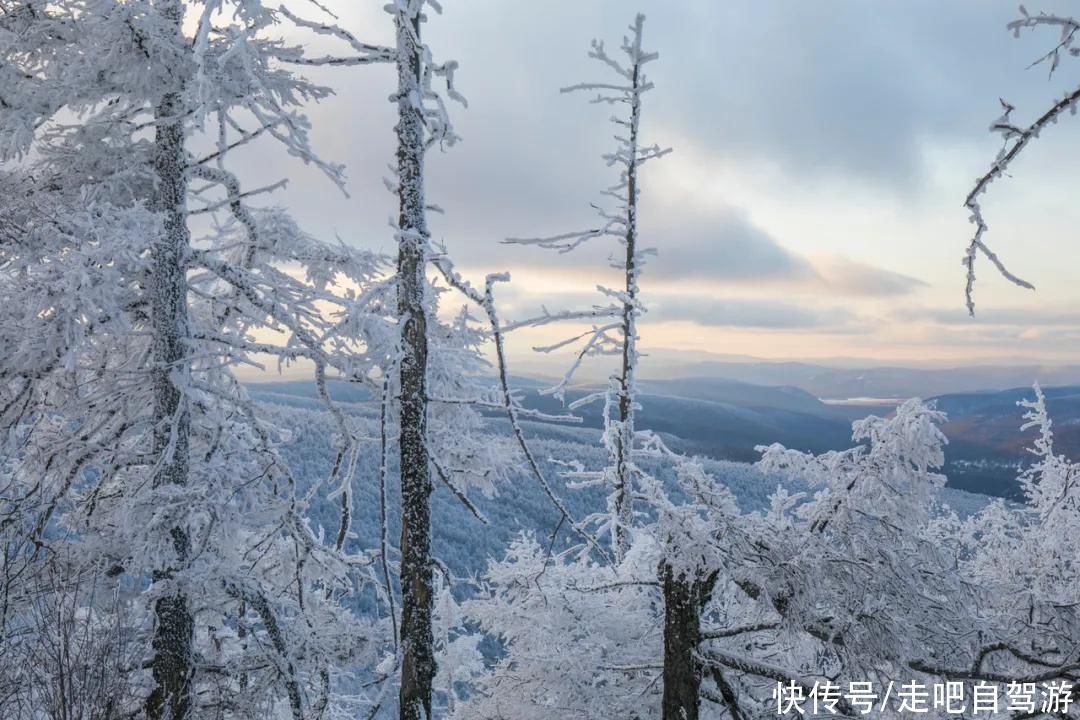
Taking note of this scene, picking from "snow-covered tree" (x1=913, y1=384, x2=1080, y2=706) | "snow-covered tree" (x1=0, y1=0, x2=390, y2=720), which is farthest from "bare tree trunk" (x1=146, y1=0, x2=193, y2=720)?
"snow-covered tree" (x1=913, y1=384, x2=1080, y2=706)

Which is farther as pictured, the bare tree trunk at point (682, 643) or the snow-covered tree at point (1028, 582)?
the bare tree trunk at point (682, 643)

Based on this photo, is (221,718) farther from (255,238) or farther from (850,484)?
(850,484)

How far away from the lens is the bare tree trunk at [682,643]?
654 centimetres

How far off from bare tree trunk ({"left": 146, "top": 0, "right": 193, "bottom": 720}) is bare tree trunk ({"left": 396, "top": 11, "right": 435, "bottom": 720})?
2137mm

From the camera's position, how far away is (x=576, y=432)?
3310 inches

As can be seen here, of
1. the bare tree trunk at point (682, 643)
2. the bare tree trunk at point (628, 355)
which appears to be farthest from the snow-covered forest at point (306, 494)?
Result: the bare tree trunk at point (628, 355)

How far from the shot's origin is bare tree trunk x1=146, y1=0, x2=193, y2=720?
758cm

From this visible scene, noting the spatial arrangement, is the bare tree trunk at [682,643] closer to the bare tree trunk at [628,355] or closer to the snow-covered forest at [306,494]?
the snow-covered forest at [306,494]

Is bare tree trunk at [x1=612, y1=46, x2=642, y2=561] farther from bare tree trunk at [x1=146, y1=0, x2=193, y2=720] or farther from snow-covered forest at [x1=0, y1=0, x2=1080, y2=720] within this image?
bare tree trunk at [x1=146, y1=0, x2=193, y2=720]

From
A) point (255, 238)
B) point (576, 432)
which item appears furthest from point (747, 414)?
point (255, 238)

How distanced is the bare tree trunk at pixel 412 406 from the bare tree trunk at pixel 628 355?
6433 millimetres

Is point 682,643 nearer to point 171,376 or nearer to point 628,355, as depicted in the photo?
point 171,376

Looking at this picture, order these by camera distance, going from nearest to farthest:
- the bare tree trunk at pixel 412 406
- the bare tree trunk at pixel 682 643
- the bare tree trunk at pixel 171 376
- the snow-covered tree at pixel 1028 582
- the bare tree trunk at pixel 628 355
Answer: the snow-covered tree at pixel 1028 582 < the bare tree trunk at pixel 682 643 < the bare tree trunk at pixel 412 406 < the bare tree trunk at pixel 171 376 < the bare tree trunk at pixel 628 355

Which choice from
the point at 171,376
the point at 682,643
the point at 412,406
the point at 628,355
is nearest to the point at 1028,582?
the point at 628,355
